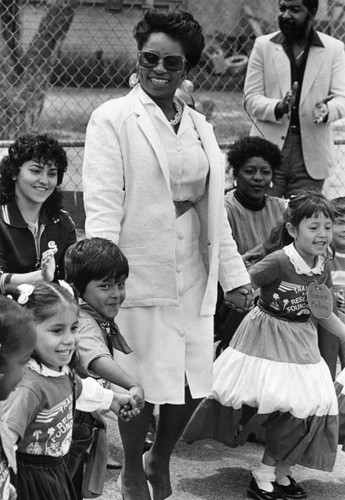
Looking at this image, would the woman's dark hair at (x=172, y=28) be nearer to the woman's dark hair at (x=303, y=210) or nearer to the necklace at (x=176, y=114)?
the necklace at (x=176, y=114)

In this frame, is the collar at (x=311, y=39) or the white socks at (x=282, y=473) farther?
the collar at (x=311, y=39)

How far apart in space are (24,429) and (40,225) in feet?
4.39

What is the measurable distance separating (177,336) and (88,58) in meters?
6.24

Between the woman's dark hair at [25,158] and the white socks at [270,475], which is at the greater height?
the woman's dark hair at [25,158]

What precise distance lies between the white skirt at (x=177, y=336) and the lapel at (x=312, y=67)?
2.51 meters

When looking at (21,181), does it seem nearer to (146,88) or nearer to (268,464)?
(146,88)

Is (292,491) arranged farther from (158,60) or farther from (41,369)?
(158,60)

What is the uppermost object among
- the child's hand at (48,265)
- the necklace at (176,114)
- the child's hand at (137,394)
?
the necklace at (176,114)

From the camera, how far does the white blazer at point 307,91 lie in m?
6.54

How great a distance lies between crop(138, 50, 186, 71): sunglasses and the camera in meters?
4.10

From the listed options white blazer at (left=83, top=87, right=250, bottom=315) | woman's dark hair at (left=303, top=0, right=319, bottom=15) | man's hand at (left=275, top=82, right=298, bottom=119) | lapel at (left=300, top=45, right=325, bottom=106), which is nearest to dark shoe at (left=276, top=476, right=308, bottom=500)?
white blazer at (left=83, top=87, right=250, bottom=315)

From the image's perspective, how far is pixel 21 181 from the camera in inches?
173

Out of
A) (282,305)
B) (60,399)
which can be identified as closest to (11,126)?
(282,305)

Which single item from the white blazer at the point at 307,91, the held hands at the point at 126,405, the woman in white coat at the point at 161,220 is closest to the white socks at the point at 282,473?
the woman in white coat at the point at 161,220
